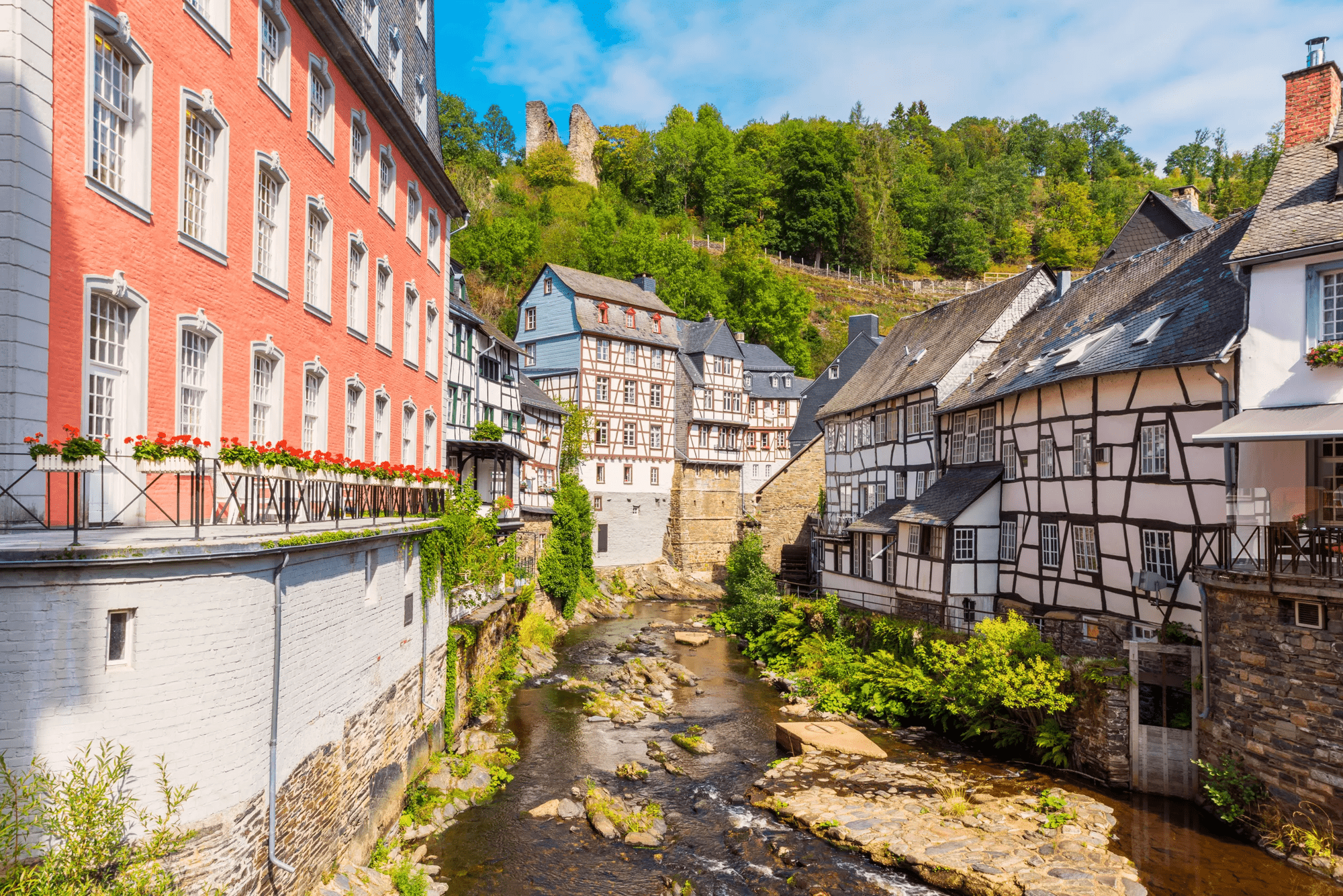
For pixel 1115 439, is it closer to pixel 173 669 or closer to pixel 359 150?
pixel 359 150

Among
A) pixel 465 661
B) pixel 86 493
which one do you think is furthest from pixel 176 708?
pixel 465 661

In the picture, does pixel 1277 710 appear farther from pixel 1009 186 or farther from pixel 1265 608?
pixel 1009 186

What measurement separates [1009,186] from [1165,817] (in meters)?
79.1

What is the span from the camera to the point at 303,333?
13.1 metres

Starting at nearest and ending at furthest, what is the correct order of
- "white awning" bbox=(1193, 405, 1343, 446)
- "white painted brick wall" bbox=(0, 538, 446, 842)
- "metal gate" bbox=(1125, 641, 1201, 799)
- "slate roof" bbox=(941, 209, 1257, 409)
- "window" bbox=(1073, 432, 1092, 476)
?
"white painted brick wall" bbox=(0, 538, 446, 842) < "white awning" bbox=(1193, 405, 1343, 446) < "metal gate" bbox=(1125, 641, 1201, 799) < "slate roof" bbox=(941, 209, 1257, 409) < "window" bbox=(1073, 432, 1092, 476)

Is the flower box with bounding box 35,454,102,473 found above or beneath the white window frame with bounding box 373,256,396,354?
beneath

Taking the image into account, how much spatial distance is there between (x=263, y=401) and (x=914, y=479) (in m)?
19.6

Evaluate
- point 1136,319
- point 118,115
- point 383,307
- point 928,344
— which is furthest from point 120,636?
point 928,344

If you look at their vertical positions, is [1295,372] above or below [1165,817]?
above

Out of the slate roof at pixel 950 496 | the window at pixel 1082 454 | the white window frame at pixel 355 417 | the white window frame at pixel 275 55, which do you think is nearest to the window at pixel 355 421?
the white window frame at pixel 355 417

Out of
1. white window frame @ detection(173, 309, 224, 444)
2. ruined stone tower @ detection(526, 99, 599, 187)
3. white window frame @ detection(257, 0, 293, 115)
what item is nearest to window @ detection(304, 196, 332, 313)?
white window frame @ detection(257, 0, 293, 115)

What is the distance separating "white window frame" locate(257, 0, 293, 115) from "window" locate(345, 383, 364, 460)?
4.99 meters

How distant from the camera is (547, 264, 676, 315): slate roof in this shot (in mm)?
40625

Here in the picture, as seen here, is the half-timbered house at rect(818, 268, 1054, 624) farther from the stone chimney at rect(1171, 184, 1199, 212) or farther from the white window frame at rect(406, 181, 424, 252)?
the white window frame at rect(406, 181, 424, 252)
